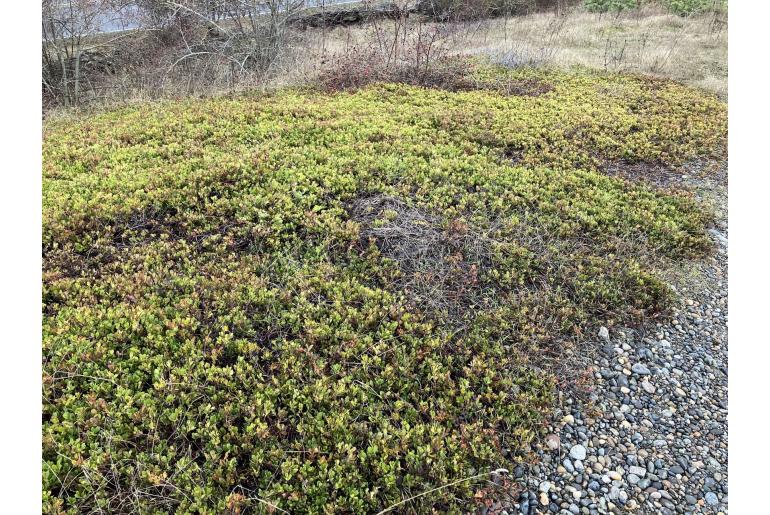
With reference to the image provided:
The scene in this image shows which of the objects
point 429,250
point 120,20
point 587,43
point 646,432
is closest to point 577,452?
point 646,432

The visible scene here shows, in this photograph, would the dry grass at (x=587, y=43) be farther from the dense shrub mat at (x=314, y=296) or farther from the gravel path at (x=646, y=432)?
the gravel path at (x=646, y=432)

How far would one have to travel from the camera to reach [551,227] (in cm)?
623

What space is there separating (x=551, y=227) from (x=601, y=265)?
85 cm

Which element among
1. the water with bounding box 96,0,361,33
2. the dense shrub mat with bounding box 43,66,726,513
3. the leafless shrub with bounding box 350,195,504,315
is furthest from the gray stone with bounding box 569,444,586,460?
the water with bounding box 96,0,361,33

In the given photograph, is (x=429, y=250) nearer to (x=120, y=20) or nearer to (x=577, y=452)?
(x=577, y=452)

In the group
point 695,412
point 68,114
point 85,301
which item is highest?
point 68,114

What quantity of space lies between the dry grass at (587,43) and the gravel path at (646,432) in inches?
400

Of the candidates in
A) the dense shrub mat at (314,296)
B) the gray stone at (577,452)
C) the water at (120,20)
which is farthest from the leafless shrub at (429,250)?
the water at (120,20)

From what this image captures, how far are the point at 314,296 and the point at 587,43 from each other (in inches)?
646

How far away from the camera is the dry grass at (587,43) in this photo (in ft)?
44.5

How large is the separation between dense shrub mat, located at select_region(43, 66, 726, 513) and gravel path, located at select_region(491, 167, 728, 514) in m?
0.31

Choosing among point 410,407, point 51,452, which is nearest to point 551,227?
point 410,407

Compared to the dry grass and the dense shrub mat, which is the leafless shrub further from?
the dry grass

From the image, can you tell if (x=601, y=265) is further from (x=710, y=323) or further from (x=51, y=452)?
(x=51, y=452)
